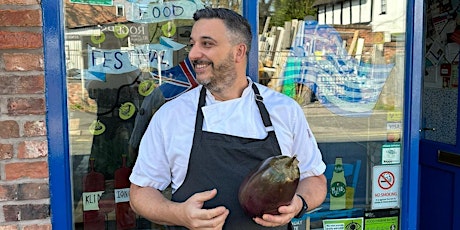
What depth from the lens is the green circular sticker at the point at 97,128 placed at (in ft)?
8.37

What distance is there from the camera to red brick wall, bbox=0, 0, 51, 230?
2172 millimetres

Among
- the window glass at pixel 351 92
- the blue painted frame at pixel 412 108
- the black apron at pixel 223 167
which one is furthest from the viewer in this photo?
the window glass at pixel 351 92

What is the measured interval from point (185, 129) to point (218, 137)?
0.46 ft

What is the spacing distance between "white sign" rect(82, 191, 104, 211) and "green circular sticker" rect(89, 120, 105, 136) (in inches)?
11.8

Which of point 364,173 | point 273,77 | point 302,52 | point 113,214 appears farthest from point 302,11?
point 113,214

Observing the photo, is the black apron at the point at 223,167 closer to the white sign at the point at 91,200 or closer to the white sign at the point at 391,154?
the white sign at the point at 91,200

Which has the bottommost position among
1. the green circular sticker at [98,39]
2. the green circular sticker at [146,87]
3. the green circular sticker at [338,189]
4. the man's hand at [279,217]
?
the green circular sticker at [338,189]

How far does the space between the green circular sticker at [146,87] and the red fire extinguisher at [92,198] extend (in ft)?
1.37

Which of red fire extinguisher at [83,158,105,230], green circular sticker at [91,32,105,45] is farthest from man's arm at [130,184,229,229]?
green circular sticker at [91,32,105,45]

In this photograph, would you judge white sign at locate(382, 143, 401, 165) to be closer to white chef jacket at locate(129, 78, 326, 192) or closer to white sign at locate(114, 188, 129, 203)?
white chef jacket at locate(129, 78, 326, 192)

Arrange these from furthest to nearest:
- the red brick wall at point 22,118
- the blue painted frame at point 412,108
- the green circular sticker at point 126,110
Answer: the blue painted frame at point 412,108 < the green circular sticker at point 126,110 < the red brick wall at point 22,118

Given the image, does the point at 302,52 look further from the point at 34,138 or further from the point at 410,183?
the point at 34,138

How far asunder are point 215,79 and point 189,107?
0.15 meters

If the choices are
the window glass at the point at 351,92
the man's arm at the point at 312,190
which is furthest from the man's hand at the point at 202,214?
the window glass at the point at 351,92
